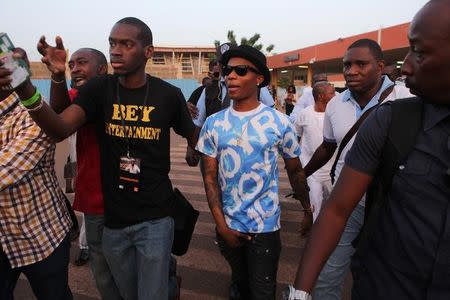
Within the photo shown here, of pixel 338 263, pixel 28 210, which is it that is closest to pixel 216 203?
pixel 338 263

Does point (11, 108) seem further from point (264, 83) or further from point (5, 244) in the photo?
point (264, 83)

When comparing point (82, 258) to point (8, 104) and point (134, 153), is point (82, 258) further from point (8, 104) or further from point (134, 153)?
point (8, 104)

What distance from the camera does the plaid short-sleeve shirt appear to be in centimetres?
218

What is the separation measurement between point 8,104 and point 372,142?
186 centimetres

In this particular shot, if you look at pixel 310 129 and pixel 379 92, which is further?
pixel 310 129

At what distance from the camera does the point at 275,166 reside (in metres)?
2.91

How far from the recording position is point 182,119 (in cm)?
284

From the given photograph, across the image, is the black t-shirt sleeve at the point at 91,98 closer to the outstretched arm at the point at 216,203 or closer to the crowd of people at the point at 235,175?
the crowd of people at the point at 235,175

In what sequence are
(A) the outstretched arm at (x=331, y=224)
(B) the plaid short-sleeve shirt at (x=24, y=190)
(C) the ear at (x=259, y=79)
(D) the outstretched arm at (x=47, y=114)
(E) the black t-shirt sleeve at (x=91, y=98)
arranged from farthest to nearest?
(C) the ear at (x=259, y=79)
(E) the black t-shirt sleeve at (x=91, y=98)
(B) the plaid short-sleeve shirt at (x=24, y=190)
(D) the outstretched arm at (x=47, y=114)
(A) the outstretched arm at (x=331, y=224)

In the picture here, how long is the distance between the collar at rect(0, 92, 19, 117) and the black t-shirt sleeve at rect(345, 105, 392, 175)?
1.76 m

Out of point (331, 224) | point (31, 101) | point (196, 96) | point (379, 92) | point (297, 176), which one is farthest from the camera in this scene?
point (196, 96)

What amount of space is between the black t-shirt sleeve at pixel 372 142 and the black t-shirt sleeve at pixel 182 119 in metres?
1.46

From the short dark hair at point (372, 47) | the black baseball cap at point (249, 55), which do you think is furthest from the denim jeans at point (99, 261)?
the short dark hair at point (372, 47)

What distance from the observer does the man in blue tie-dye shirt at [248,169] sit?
2807 mm
